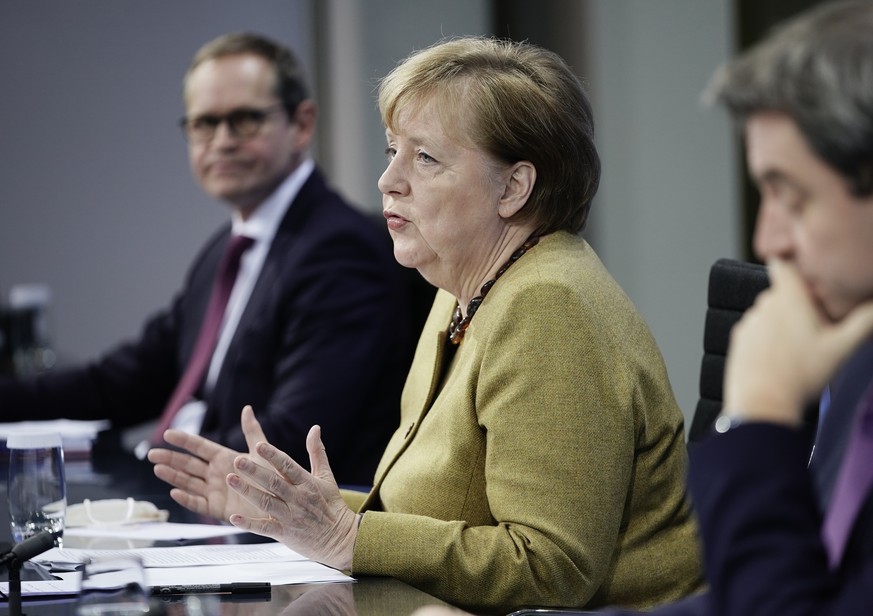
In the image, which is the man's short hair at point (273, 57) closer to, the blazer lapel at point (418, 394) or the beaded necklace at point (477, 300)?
the blazer lapel at point (418, 394)

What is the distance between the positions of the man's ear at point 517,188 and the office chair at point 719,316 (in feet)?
1.32

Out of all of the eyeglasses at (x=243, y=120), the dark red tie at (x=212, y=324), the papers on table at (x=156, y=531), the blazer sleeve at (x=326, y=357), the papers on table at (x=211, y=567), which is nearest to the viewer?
the papers on table at (x=211, y=567)

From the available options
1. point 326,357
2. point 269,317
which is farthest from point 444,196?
point 269,317

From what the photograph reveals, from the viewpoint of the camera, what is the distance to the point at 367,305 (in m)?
3.06

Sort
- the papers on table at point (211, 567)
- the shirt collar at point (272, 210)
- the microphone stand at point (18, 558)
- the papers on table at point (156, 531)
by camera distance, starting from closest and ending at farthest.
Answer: the microphone stand at point (18, 558) → the papers on table at point (211, 567) → the papers on table at point (156, 531) → the shirt collar at point (272, 210)

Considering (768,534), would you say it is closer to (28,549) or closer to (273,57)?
(28,549)

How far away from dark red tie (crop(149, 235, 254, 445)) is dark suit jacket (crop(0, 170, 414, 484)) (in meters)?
0.10

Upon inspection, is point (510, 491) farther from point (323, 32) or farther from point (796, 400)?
point (323, 32)

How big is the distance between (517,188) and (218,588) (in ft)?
2.32

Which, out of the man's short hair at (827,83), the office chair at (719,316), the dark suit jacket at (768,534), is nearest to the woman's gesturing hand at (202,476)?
the office chair at (719,316)

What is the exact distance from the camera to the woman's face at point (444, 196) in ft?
5.87

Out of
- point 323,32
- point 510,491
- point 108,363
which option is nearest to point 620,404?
point 510,491

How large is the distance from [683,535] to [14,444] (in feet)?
3.19

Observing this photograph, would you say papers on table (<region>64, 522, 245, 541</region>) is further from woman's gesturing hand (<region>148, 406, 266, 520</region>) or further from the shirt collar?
the shirt collar
